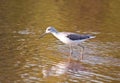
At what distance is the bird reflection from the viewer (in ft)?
37.6

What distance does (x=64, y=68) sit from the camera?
1199 cm

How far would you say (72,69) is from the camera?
11977 mm

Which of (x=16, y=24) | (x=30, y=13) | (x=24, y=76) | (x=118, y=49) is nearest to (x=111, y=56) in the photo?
(x=118, y=49)

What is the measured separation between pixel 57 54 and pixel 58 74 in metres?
1.79

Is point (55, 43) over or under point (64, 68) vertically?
over

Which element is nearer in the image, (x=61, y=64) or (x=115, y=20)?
(x=61, y=64)

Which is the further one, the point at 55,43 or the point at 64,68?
the point at 55,43

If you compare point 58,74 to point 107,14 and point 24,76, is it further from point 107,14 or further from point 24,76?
point 107,14

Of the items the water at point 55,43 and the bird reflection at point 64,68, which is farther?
the bird reflection at point 64,68

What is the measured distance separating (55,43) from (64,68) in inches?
99.3

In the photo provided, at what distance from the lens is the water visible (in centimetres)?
1127

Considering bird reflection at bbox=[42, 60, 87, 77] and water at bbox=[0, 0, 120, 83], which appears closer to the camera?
water at bbox=[0, 0, 120, 83]

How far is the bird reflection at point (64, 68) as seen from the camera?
11.4 metres

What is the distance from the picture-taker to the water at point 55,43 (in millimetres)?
11266
